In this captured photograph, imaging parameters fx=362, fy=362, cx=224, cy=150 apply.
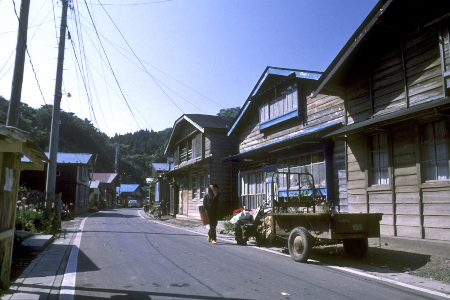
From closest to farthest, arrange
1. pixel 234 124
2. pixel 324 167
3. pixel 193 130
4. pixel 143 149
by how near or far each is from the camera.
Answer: pixel 324 167, pixel 234 124, pixel 193 130, pixel 143 149

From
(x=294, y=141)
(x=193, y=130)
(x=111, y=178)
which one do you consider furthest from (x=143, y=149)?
(x=294, y=141)

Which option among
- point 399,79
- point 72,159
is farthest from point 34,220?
point 72,159

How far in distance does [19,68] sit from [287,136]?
9.87 metres

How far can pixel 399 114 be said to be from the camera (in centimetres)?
838

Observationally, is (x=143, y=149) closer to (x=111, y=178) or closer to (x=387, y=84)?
(x=111, y=178)

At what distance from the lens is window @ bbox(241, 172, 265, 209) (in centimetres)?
1680

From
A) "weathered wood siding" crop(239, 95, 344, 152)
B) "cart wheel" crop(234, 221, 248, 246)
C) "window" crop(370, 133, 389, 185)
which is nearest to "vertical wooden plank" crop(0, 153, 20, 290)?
"cart wheel" crop(234, 221, 248, 246)

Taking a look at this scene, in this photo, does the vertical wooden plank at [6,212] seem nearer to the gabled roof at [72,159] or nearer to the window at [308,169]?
the window at [308,169]

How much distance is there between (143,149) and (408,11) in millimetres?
111702

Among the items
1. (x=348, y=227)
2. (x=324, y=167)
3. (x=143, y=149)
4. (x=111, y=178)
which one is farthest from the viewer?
(x=143, y=149)

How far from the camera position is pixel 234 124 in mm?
19406

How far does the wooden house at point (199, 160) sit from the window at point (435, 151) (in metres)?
12.7

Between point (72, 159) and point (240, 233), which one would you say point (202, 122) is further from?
point (72, 159)

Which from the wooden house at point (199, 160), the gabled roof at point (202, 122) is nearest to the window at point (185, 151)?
the wooden house at point (199, 160)
